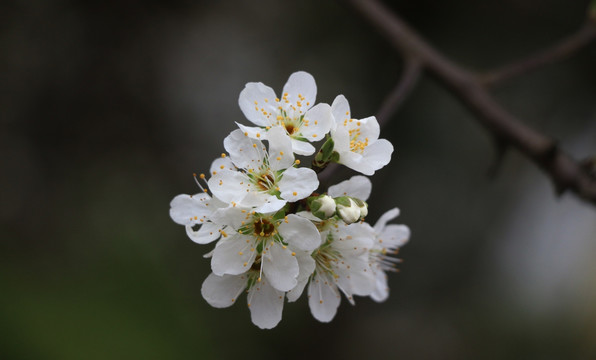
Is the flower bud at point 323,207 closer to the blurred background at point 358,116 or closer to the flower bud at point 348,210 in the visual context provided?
the flower bud at point 348,210

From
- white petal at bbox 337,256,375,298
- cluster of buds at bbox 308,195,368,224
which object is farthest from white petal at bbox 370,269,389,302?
cluster of buds at bbox 308,195,368,224

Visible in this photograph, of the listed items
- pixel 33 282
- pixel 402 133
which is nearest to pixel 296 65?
pixel 402 133

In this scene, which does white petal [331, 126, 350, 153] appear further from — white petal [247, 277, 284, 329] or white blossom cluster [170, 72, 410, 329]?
white petal [247, 277, 284, 329]

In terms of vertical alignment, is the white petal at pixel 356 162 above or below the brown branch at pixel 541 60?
below

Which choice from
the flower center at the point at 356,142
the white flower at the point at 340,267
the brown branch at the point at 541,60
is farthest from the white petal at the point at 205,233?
the brown branch at the point at 541,60

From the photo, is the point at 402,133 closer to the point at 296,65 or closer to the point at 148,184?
the point at 296,65

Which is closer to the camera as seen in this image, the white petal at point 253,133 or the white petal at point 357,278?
the white petal at point 253,133

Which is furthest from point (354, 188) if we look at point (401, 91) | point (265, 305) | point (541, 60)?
point (541, 60)
